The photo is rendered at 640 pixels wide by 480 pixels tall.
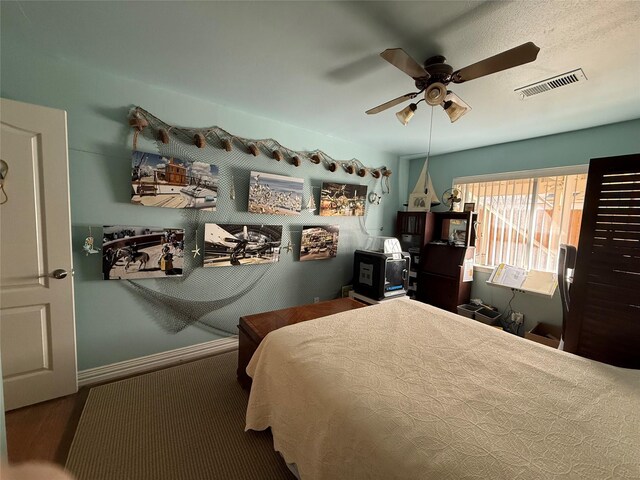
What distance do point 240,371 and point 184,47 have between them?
7.89ft

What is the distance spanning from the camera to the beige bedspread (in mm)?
797

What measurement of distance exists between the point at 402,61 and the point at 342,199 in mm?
2088

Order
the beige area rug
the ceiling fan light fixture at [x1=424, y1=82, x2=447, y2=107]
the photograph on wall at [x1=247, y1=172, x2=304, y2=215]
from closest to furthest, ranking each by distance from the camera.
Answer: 1. the beige area rug
2. the ceiling fan light fixture at [x1=424, y1=82, x2=447, y2=107]
3. the photograph on wall at [x1=247, y1=172, x2=304, y2=215]

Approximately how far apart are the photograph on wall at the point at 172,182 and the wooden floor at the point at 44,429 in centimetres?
157

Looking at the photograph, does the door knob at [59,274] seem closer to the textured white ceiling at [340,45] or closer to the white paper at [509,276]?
the textured white ceiling at [340,45]

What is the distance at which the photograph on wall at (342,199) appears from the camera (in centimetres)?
324

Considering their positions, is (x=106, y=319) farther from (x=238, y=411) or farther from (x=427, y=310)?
(x=427, y=310)

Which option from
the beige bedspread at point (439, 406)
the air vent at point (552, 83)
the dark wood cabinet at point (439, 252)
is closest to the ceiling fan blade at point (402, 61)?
the air vent at point (552, 83)

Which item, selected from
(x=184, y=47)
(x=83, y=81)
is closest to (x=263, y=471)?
(x=184, y=47)

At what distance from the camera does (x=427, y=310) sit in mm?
2006

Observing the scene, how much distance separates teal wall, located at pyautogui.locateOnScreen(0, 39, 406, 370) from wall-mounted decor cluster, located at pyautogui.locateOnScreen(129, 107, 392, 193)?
0.23 ft

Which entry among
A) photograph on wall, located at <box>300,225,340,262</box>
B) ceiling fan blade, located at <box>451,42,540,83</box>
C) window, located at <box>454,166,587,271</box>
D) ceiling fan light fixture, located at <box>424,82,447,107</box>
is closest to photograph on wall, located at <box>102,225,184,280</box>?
photograph on wall, located at <box>300,225,340,262</box>

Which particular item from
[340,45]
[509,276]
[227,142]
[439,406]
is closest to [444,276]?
[509,276]

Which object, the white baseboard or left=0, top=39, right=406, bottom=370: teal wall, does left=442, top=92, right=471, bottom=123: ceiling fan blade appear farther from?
the white baseboard
